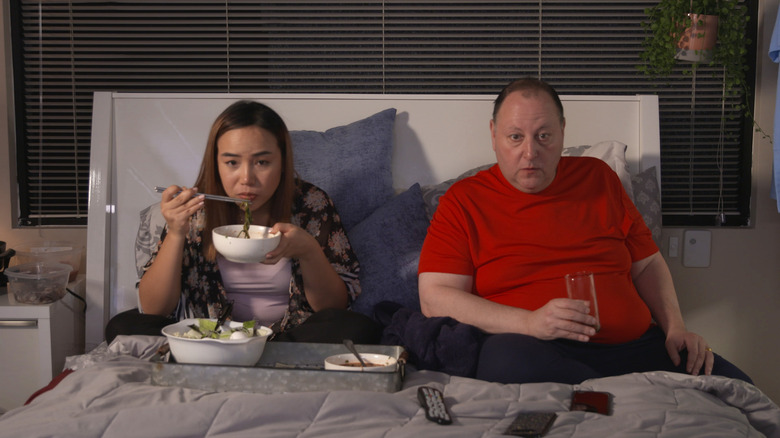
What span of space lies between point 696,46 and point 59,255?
238cm

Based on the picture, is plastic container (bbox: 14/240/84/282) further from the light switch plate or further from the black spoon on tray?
the light switch plate

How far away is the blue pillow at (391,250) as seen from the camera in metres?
2.29

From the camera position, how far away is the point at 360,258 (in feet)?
7.71

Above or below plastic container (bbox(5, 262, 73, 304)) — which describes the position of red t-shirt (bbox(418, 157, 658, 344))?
above

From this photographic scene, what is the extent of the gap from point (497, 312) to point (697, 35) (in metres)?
1.45

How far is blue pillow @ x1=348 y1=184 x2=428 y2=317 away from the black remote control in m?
0.75

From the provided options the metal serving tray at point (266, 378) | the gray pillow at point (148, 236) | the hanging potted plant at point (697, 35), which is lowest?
the metal serving tray at point (266, 378)

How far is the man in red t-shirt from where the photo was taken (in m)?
1.93

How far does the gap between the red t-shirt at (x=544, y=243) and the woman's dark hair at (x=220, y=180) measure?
0.45 meters

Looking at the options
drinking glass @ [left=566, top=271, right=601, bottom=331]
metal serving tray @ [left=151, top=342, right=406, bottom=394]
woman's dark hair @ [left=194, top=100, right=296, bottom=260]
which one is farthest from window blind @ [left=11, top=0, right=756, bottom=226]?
metal serving tray @ [left=151, top=342, right=406, bottom=394]

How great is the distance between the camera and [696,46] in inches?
107

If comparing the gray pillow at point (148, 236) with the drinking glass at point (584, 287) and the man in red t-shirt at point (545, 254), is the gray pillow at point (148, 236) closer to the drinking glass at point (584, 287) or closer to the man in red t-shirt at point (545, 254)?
the man in red t-shirt at point (545, 254)

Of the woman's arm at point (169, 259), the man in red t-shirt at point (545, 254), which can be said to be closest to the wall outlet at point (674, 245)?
the man in red t-shirt at point (545, 254)

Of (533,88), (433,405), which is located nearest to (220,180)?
(533,88)
